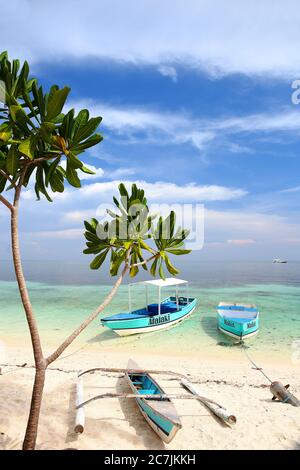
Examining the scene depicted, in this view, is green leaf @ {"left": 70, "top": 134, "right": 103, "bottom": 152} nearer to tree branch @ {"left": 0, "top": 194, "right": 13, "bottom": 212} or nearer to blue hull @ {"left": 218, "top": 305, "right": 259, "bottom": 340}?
tree branch @ {"left": 0, "top": 194, "right": 13, "bottom": 212}

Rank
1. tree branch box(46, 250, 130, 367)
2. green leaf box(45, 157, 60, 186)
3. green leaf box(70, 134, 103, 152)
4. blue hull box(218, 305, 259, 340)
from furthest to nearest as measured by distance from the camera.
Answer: blue hull box(218, 305, 259, 340) → tree branch box(46, 250, 130, 367) → green leaf box(45, 157, 60, 186) → green leaf box(70, 134, 103, 152)

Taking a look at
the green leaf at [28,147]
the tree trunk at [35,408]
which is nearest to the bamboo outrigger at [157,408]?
the tree trunk at [35,408]

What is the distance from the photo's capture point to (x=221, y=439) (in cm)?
623

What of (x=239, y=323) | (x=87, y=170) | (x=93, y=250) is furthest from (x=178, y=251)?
(x=239, y=323)

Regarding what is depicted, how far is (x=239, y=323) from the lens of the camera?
16422 mm

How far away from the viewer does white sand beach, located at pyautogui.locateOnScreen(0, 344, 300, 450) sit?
19.8 ft

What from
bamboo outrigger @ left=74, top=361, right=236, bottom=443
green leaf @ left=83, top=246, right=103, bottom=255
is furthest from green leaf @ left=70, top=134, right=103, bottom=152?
bamboo outrigger @ left=74, top=361, right=236, bottom=443

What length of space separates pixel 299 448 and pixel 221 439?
1.50 metres

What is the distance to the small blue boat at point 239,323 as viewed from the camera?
54.3 ft

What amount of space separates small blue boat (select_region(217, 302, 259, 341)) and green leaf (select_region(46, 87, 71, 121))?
49.7 ft

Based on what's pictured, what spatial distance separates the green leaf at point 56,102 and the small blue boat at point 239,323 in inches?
596

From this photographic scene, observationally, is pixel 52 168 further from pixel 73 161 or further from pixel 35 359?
pixel 35 359

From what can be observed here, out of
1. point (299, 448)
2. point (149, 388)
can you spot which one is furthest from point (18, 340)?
point (299, 448)
